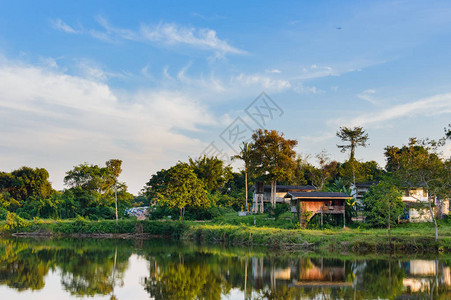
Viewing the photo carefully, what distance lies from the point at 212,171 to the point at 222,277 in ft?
152

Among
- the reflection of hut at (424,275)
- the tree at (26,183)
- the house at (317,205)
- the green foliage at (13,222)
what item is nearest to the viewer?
the reflection of hut at (424,275)

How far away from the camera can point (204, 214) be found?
5212 cm

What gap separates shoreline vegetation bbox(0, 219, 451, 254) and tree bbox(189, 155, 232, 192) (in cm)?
1988

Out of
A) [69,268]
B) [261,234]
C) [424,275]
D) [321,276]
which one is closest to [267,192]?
[261,234]

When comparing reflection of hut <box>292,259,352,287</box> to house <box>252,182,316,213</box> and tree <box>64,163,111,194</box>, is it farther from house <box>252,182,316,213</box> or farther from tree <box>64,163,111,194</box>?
tree <box>64,163,111,194</box>

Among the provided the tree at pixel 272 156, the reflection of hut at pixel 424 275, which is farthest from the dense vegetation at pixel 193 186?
the reflection of hut at pixel 424 275

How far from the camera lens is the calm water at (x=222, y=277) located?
16.7 meters

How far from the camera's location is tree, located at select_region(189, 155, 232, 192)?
66625mm

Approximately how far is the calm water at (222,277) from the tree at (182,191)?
18.9 m

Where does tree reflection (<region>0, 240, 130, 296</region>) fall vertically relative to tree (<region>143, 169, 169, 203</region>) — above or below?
below

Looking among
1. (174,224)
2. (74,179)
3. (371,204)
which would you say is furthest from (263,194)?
(74,179)

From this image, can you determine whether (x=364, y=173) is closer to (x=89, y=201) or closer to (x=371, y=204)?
(x=371, y=204)

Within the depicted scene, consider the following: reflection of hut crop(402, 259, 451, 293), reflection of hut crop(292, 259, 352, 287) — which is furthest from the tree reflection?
reflection of hut crop(402, 259, 451, 293)

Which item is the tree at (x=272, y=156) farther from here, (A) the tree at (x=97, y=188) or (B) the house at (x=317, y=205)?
(A) the tree at (x=97, y=188)
